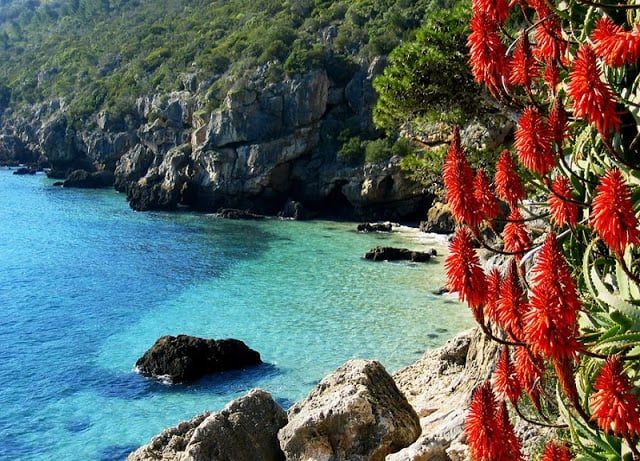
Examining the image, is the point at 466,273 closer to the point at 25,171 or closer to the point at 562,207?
the point at 562,207

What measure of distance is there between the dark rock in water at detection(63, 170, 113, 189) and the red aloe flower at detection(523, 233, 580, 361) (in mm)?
75951

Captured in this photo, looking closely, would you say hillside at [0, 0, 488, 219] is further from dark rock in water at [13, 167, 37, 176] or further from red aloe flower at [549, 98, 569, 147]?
red aloe flower at [549, 98, 569, 147]

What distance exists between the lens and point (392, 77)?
1585cm

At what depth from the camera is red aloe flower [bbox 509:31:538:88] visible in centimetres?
486

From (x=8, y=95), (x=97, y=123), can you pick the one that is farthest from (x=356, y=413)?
(x=8, y=95)

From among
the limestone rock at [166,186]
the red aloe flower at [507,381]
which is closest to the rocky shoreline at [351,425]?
the red aloe flower at [507,381]

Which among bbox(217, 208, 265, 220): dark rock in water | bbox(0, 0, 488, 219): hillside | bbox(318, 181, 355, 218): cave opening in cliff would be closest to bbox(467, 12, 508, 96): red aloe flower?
bbox(0, 0, 488, 219): hillside

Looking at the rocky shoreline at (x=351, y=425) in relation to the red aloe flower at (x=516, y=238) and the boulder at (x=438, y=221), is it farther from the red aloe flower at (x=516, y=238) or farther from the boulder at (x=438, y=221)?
the boulder at (x=438, y=221)

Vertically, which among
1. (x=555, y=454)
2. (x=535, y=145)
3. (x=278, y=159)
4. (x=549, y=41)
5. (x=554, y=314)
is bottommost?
(x=555, y=454)

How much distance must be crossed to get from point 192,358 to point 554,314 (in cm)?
1905

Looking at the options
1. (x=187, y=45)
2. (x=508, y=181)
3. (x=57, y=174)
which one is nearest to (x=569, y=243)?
(x=508, y=181)

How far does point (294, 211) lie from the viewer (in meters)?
53.4

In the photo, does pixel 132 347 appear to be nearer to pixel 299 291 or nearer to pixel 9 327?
pixel 9 327

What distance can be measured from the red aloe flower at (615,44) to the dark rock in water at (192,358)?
1888 centimetres
